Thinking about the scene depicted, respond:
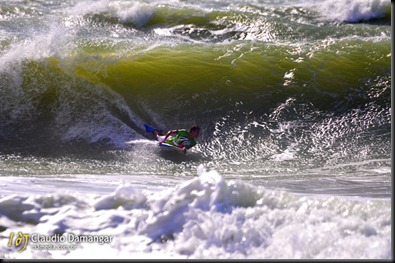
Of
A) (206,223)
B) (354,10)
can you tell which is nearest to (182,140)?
(206,223)

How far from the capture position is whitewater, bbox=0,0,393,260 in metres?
4.47

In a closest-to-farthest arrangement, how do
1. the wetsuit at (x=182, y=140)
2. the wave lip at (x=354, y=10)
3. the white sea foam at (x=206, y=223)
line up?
the white sea foam at (x=206, y=223) < the wetsuit at (x=182, y=140) < the wave lip at (x=354, y=10)

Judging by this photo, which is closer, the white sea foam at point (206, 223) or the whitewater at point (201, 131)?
the white sea foam at point (206, 223)

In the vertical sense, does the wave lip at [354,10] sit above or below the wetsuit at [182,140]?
above

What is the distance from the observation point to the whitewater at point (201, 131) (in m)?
4.47

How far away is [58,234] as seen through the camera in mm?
4621

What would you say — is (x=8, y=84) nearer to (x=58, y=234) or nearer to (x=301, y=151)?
(x=301, y=151)

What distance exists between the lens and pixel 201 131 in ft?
27.7

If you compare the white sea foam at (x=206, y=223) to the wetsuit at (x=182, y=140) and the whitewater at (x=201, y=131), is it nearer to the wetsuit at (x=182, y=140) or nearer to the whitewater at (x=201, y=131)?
the whitewater at (x=201, y=131)

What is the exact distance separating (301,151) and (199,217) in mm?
3646

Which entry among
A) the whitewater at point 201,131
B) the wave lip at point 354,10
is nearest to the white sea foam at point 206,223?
the whitewater at point 201,131

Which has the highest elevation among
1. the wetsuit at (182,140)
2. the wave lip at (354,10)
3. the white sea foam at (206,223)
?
the wave lip at (354,10)

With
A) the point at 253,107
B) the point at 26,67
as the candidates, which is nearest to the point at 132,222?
the point at 253,107

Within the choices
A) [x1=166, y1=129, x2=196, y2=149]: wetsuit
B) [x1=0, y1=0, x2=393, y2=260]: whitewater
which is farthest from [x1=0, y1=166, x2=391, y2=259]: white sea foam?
[x1=166, y1=129, x2=196, y2=149]: wetsuit
